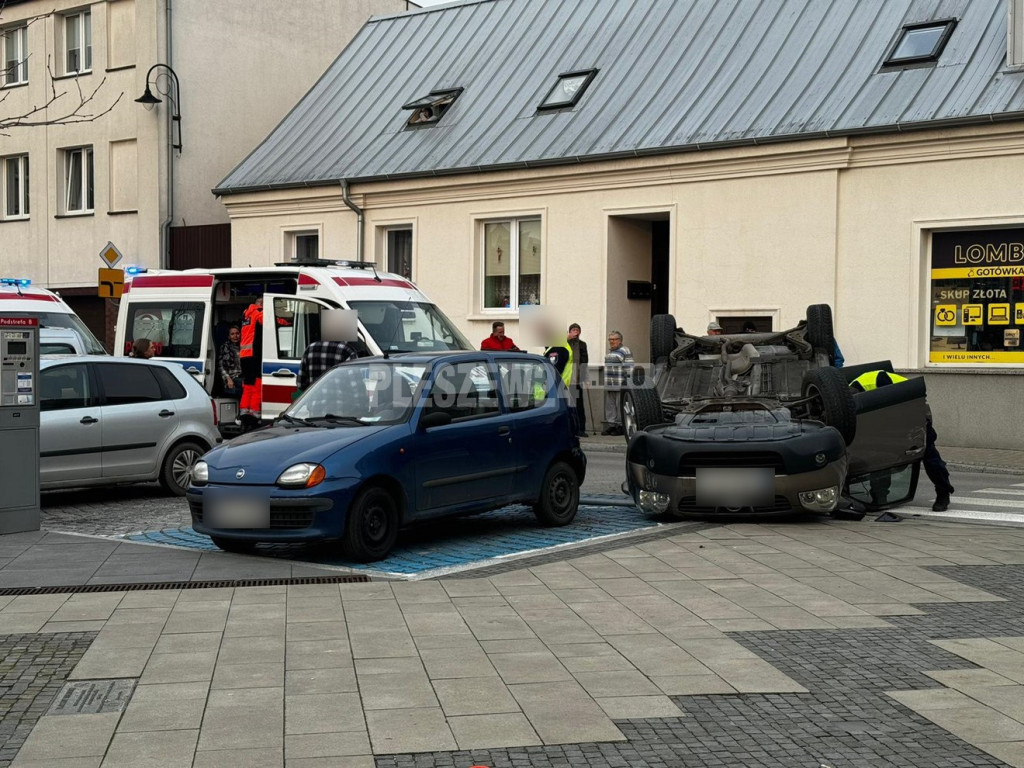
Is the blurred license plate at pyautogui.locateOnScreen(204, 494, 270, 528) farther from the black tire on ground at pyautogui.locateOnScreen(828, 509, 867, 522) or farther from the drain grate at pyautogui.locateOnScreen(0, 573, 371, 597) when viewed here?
the black tire on ground at pyautogui.locateOnScreen(828, 509, 867, 522)

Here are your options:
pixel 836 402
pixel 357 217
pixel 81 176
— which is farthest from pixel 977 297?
pixel 81 176

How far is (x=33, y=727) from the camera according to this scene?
5340mm

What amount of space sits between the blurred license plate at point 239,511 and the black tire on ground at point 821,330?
5864mm

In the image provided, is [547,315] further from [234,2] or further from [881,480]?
[234,2]

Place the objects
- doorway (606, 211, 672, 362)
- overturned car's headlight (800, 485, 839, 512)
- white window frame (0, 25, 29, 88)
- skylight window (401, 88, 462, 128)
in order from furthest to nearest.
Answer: white window frame (0, 25, 29, 88)
skylight window (401, 88, 462, 128)
doorway (606, 211, 672, 362)
overturned car's headlight (800, 485, 839, 512)

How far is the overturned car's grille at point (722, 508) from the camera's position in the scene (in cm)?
1059

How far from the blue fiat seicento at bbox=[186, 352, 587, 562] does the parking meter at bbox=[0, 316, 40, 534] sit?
208cm

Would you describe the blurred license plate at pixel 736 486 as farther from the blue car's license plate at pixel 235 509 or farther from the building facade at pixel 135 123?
the building facade at pixel 135 123

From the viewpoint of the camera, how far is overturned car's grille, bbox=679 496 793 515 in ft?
34.8

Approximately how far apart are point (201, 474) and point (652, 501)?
3.90 m

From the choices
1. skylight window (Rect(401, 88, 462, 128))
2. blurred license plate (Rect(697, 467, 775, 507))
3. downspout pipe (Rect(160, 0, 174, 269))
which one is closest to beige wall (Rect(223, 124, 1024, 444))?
skylight window (Rect(401, 88, 462, 128))

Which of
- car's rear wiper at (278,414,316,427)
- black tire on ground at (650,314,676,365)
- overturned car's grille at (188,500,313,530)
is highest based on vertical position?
black tire on ground at (650,314,676,365)

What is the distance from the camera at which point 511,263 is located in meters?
23.8

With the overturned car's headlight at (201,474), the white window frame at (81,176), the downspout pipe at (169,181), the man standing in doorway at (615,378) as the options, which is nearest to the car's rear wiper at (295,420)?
the overturned car's headlight at (201,474)
